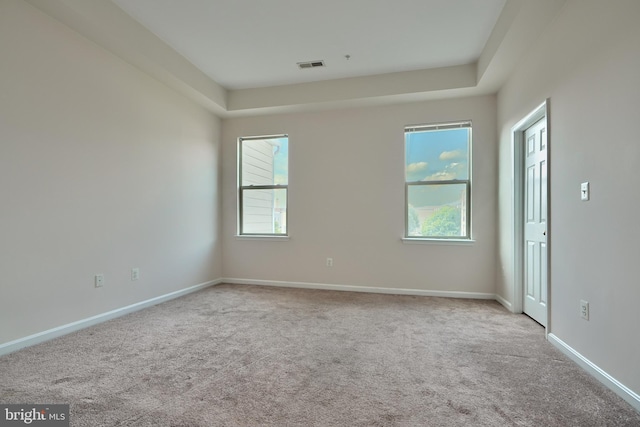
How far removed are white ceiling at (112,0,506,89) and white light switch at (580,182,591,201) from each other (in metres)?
1.73

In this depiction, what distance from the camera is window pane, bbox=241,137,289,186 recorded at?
476 centimetres

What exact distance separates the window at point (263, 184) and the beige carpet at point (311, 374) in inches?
73.3

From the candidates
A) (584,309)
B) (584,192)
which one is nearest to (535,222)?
(584,192)

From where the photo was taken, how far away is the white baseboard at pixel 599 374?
1653mm

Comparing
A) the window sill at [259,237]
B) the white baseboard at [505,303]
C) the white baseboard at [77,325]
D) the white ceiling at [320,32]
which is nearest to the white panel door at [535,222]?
the white baseboard at [505,303]

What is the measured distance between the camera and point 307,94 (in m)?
4.23

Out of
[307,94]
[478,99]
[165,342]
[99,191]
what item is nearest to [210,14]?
[307,94]

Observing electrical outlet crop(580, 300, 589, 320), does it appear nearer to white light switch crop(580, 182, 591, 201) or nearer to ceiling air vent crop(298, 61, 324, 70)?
white light switch crop(580, 182, 591, 201)

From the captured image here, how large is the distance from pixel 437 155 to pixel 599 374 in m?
2.88

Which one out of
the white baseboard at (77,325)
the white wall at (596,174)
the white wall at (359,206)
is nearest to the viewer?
the white wall at (596,174)

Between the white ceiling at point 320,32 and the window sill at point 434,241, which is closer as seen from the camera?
the white ceiling at point 320,32

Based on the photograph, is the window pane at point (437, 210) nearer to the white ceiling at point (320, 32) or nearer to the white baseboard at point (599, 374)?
the white ceiling at point (320, 32)

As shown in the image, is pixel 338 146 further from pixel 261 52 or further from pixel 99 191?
pixel 99 191

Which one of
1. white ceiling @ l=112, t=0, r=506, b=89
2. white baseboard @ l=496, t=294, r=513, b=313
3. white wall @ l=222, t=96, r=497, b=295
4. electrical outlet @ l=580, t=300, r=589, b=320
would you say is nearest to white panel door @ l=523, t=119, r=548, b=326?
white baseboard @ l=496, t=294, r=513, b=313
